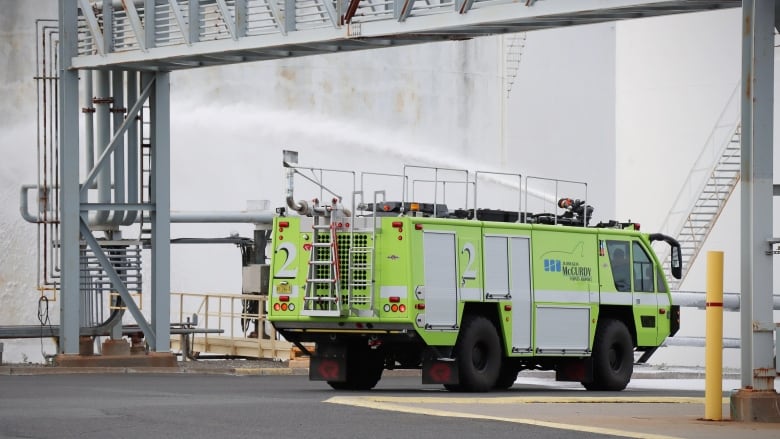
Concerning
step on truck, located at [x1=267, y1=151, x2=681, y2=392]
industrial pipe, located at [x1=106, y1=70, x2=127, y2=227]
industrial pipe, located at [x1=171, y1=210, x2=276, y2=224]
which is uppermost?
industrial pipe, located at [x1=106, y1=70, x2=127, y2=227]

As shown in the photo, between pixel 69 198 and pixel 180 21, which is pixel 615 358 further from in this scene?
pixel 69 198

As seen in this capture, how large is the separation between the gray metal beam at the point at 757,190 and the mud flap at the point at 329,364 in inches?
262

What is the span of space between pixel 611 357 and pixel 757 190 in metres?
7.76

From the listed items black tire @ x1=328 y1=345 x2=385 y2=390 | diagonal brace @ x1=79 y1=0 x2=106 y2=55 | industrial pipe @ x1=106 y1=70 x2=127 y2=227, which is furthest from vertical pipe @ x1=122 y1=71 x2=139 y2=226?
black tire @ x1=328 y1=345 x2=385 y2=390

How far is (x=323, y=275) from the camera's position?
64.0 feet

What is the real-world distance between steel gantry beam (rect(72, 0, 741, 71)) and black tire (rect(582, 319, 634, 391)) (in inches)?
159

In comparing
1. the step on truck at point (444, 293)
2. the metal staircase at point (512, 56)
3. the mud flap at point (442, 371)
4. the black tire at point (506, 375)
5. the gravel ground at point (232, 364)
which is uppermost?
the metal staircase at point (512, 56)

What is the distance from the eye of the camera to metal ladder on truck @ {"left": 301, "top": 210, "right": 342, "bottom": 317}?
19.2m

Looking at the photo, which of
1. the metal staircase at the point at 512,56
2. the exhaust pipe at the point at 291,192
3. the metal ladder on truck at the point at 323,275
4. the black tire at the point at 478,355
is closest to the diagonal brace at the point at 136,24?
the exhaust pipe at the point at 291,192

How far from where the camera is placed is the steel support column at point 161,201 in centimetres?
2578

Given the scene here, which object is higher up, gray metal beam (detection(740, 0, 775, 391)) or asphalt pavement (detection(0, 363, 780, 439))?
gray metal beam (detection(740, 0, 775, 391))

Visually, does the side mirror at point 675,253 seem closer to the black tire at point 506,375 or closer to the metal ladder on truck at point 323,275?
the black tire at point 506,375

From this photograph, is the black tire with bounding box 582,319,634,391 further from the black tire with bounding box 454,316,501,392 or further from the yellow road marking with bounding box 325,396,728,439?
the yellow road marking with bounding box 325,396,728,439

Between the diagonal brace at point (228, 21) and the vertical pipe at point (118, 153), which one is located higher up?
the diagonal brace at point (228, 21)
